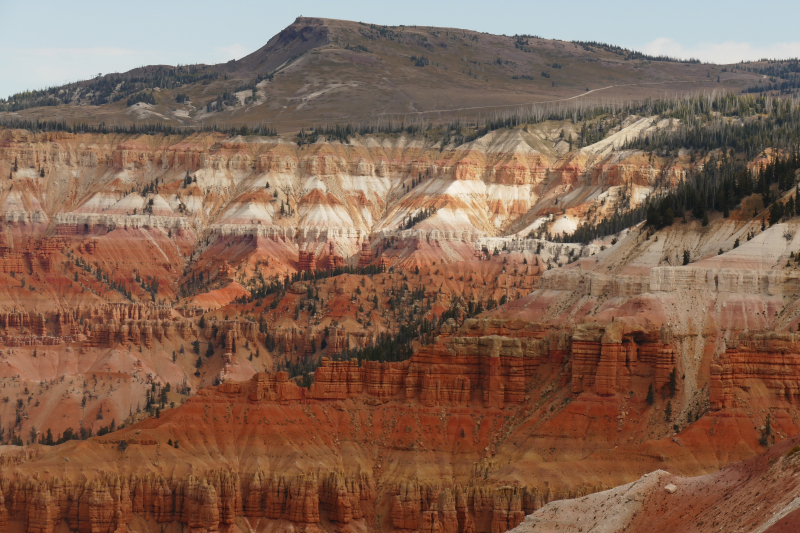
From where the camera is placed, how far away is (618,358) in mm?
132000

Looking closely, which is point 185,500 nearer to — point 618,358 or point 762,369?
point 618,358

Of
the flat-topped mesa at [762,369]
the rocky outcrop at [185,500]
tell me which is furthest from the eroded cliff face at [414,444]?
the flat-topped mesa at [762,369]

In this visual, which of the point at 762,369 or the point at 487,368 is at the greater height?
the point at 762,369

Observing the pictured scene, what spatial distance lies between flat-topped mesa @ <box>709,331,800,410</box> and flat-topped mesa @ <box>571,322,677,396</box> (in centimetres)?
647

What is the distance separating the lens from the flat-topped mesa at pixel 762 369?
4882 inches

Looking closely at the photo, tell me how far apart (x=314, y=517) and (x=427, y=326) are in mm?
55199

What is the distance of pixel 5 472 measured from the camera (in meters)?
132

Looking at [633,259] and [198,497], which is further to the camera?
[633,259]

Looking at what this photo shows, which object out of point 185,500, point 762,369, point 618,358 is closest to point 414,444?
point 618,358

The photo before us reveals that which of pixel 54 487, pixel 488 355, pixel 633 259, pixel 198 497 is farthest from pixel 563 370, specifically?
pixel 54 487

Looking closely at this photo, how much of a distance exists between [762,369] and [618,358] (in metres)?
12.3

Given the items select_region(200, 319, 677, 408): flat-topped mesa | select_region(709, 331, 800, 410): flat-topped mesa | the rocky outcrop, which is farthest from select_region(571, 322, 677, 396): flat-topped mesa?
the rocky outcrop

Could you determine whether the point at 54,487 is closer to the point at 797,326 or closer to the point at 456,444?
the point at 456,444

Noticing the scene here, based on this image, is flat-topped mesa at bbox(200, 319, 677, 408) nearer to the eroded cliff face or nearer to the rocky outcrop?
the eroded cliff face
